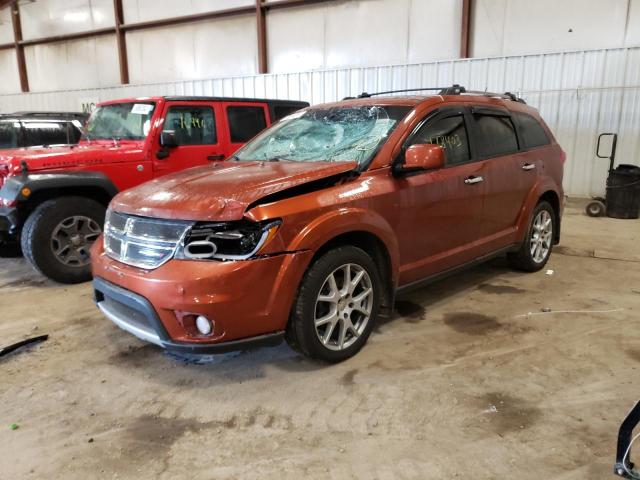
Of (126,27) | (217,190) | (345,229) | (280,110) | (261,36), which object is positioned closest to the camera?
(217,190)

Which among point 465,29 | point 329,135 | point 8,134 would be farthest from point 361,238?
point 465,29

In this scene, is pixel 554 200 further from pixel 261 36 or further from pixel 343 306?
pixel 261 36

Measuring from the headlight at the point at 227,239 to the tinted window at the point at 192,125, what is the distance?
9.97 ft

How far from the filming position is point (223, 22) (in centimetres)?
1267

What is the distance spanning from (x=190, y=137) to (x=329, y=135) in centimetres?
246

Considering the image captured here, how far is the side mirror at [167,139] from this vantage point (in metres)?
5.16

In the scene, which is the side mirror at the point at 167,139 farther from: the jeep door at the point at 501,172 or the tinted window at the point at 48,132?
the jeep door at the point at 501,172

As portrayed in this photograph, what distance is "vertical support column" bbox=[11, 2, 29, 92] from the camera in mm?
16531

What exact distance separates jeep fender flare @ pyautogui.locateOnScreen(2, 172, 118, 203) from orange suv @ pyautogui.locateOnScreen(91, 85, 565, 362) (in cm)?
177

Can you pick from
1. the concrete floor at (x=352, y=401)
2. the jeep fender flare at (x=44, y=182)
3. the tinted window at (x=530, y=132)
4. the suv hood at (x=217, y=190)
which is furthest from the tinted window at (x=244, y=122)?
the tinted window at (x=530, y=132)

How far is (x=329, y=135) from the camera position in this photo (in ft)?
11.9

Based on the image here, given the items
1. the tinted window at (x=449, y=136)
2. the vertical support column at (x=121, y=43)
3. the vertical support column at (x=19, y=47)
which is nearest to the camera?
the tinted window at (x=449, y=136)

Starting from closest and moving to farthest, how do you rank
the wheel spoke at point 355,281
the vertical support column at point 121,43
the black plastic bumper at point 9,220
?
1. the wheel spoke at point 355,281
2. the black plastic bumper at point 9,220
3. the vertical support column at point 121,43

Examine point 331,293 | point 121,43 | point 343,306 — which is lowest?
point 343,306
